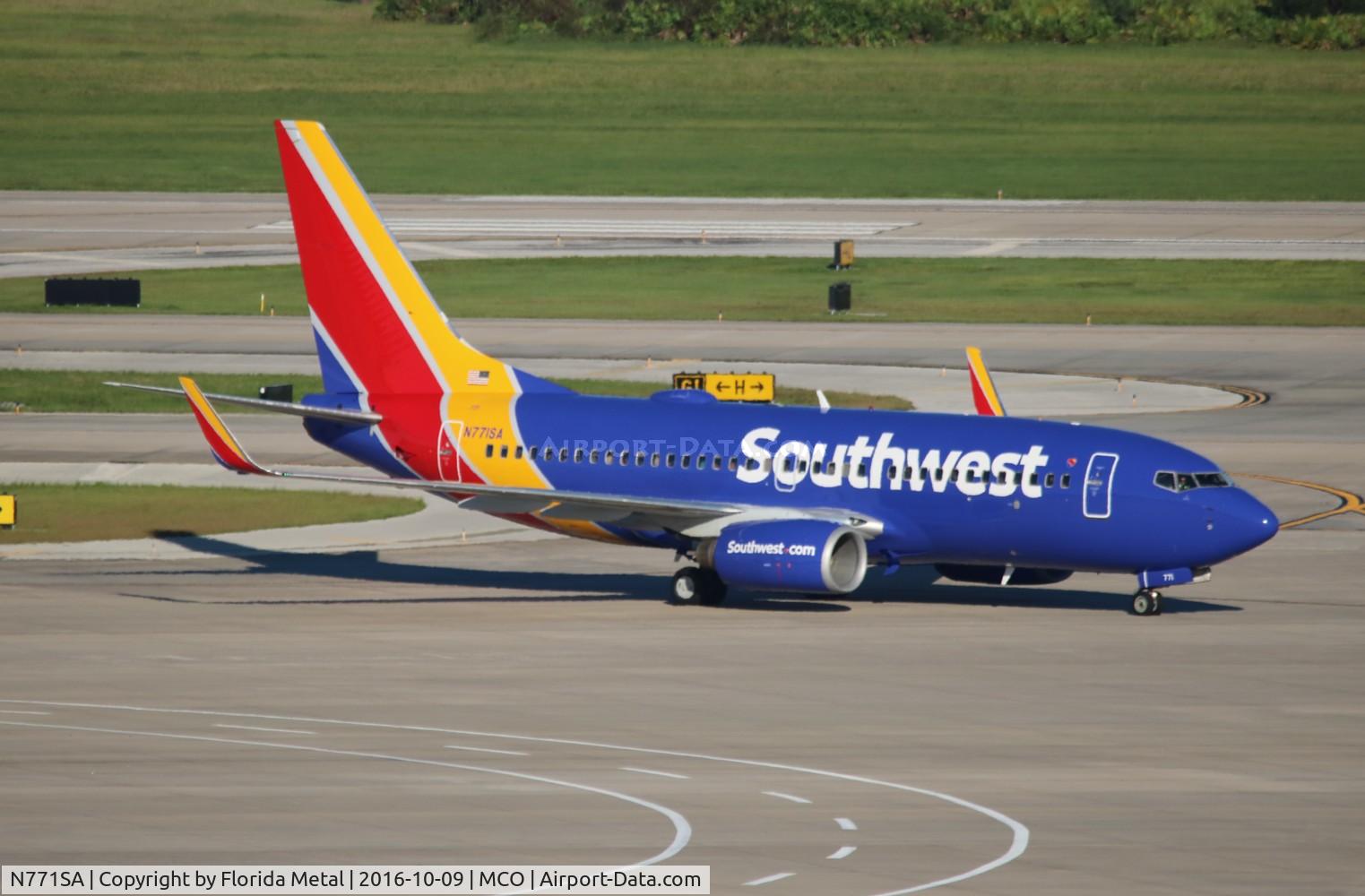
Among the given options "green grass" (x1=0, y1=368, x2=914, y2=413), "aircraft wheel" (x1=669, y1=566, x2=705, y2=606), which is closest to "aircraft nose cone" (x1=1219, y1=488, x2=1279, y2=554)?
"aircraft wheel" (x1=669, y1=566, x2=705, y2=606)

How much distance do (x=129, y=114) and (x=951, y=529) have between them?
497 ft

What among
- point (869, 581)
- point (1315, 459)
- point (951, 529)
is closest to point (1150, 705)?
point (951, 529)

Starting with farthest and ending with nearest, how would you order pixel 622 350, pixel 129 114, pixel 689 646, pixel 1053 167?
pixel 129 114, pixel 1053 167, pixel 622 350, pixel 689 646

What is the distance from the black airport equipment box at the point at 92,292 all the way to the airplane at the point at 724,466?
51606mm

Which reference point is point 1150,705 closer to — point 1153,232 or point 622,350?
point 622,350

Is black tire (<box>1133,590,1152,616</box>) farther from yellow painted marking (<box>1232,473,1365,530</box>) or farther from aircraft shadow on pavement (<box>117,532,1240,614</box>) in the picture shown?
yellow painted marking (<box>1232,473,1365,530</box>)

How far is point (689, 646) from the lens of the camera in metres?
43.8

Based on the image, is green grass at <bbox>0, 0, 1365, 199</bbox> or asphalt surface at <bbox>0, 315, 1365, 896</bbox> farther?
green grass at <bbox>0, 0, 1365, 199</bbox>

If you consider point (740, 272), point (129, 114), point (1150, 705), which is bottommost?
point (1150, 705)

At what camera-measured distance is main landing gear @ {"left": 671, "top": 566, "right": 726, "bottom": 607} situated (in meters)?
48.5

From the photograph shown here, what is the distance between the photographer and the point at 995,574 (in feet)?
161

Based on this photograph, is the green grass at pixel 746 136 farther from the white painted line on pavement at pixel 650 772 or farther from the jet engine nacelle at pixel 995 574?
the white painted line on pavement at pixel 650 772

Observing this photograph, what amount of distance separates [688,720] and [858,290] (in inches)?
2766

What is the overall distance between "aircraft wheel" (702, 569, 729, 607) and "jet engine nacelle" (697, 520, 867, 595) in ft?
5.61
